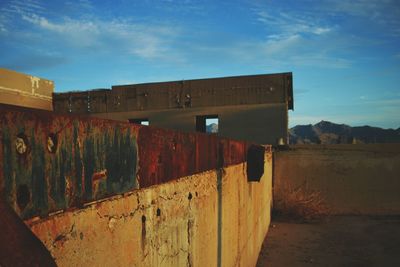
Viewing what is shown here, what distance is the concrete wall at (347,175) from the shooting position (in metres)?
11.3

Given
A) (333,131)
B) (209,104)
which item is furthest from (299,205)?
(333,131)

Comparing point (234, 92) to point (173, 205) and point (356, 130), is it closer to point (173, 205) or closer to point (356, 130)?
point (173, 205)

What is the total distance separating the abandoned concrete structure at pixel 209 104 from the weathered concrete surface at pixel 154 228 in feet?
49.7

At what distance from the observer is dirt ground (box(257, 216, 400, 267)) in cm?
685

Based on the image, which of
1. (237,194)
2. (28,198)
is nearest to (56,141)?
(28,198)

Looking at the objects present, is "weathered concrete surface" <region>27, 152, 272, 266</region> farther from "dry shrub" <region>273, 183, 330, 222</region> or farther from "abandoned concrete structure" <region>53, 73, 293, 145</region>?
"abandoned concrete structure" <region>53, 73, 293, 145</region>

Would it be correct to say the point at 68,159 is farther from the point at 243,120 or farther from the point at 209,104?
the point at 209,104

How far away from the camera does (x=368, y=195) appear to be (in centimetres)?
1138

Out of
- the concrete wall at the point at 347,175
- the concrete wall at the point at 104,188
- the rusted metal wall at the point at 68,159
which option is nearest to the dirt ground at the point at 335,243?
the concrete wall at the point at 347,175

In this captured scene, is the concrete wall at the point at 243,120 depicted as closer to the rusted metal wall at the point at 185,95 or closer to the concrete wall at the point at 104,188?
the rusted metal wall at the point at 185,95

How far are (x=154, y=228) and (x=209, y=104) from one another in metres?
17.6

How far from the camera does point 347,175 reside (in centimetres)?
1150

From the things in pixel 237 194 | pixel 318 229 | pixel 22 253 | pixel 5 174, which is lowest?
pixel 318 229

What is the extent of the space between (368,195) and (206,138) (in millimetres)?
10431
